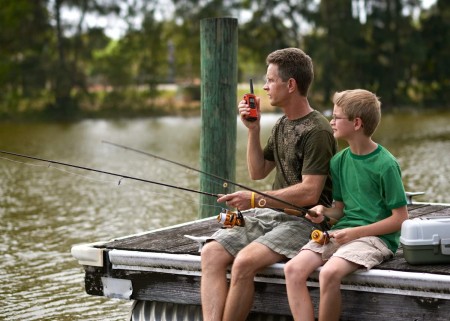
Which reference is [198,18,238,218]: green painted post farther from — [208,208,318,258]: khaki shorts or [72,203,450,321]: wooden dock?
[208,208,318,258]: khaki shorts

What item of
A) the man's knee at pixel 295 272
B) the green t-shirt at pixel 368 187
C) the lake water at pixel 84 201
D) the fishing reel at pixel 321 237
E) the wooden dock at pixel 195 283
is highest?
the green t-shirt at pixel 368 187

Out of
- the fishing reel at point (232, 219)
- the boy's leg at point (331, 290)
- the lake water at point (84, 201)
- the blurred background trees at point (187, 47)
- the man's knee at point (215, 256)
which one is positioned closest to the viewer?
the boy's leg at point (331, 290)

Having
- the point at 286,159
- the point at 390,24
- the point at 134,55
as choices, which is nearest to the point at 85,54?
the point at 134,55

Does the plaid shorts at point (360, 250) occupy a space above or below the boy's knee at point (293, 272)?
above

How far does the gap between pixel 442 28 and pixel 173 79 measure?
43.4 ft

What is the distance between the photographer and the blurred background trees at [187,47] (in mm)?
40281

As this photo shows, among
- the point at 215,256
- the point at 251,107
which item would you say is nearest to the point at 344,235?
the point at 215,256

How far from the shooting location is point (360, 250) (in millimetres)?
4301

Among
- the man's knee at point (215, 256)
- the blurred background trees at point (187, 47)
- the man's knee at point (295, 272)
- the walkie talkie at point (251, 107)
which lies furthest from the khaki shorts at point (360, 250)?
the blurred background trees at point (187, 47)

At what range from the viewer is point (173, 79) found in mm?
48469

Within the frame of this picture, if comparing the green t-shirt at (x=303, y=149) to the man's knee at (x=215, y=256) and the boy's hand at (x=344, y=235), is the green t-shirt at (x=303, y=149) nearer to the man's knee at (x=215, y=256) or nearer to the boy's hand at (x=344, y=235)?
the boy's hand at (x=344, y=235)

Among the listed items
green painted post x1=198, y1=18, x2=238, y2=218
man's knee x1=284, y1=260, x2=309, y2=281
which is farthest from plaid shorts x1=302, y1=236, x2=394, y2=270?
green painted post x1=198, y1=18, x2=238, y2=218

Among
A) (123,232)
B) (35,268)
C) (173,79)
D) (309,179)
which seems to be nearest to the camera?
(309,179)

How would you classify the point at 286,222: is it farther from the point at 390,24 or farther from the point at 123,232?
the point at 390,24
